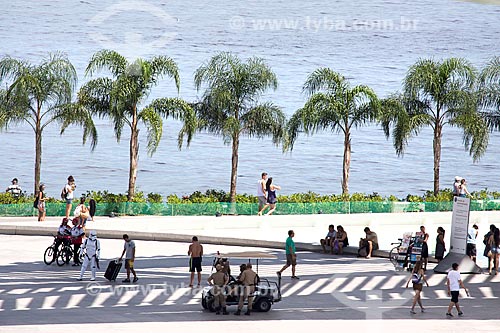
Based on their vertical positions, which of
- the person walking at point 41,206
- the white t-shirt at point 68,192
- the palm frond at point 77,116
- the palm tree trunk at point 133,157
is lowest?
the person walking at point 41,206

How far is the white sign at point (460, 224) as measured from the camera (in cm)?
2434

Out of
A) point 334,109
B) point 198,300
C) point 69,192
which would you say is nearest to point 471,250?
point 198,300

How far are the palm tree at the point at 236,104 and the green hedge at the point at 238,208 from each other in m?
3.70

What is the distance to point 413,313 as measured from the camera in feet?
63.6

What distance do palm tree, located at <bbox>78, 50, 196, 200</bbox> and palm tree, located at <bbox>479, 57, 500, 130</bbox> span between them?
11.9m

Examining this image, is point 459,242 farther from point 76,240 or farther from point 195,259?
point 76,240

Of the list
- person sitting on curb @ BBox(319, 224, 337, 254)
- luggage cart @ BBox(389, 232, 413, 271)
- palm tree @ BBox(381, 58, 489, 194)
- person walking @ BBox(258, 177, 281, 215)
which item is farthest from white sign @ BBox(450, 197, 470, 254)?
palm tree @ BBox(381, 58, 489, 194)

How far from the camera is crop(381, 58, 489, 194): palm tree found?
3909cm

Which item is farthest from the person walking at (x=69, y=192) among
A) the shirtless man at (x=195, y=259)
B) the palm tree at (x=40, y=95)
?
the shirtless man at (x=195, y=259)

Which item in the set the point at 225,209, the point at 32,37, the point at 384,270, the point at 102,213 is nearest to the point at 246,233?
the point at 225,209

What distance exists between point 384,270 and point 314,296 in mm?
4341

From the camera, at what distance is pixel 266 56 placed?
10444cm

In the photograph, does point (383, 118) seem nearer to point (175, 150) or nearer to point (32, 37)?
point (175, 150)

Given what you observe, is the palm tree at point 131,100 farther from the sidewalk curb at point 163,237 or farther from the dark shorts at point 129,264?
the dark shorts at point 129,264
